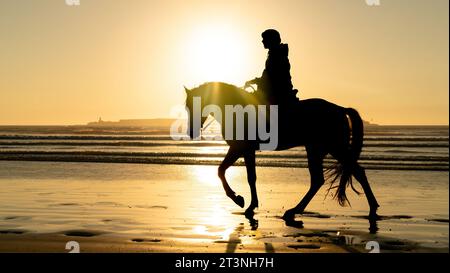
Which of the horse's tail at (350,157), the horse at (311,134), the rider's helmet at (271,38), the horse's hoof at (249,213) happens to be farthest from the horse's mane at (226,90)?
the horse's hoof at (249,213)

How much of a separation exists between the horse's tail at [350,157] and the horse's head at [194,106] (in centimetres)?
279

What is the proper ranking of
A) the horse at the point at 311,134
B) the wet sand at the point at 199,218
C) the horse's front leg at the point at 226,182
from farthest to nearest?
the horse's front leg at the point at 226,182 → the horse at the point at 311,134 → the wet sand at the point at 199,218

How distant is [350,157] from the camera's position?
11.5 meters

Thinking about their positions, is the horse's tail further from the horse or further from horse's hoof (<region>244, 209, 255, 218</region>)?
horse's hoof (<region>244, 209, 255, 218</region>)

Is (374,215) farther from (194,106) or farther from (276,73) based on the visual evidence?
(194,106)

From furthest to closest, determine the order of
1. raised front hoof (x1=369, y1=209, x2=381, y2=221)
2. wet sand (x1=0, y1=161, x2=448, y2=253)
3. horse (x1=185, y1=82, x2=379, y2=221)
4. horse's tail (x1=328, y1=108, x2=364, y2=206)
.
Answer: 1. horse's tail (x1=328, y1=108, x2=364, y2=206)
2. horse (x1=185, y1=82, x2=379, y2=221)
3. raised front hoof (x1=369, y1=209, x2=381, y2=221)
4. wet sand (x1=0, y1=161, x2=448, y2=253)

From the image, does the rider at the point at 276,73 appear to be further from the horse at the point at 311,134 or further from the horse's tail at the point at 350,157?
the horse's tail at the point at 350,157

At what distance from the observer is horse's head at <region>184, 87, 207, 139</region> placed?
38.1ft

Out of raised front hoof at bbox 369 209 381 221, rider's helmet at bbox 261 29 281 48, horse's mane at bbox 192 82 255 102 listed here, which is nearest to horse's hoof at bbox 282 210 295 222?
raised front hoof at bbox 369 209 381 221

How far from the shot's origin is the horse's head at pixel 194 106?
11617 millimetres

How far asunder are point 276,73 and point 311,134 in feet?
4.37

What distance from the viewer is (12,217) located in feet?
35.7

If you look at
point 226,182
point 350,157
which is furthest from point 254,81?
point 350,157
